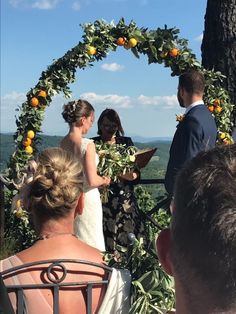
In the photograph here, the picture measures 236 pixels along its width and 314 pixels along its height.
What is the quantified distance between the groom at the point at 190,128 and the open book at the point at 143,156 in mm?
755

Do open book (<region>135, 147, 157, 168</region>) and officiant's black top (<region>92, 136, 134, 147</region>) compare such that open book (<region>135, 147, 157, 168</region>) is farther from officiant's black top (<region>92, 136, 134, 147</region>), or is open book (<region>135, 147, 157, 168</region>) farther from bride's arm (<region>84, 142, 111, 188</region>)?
bride's arm (<region>84, 142, 111, 188</region>)

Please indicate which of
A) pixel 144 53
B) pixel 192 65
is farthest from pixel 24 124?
pixel 192 65

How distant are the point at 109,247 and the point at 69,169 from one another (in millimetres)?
3295

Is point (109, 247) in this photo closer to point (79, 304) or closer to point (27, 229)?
point (27, 229)

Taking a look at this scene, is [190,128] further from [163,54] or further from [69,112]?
[163,54]

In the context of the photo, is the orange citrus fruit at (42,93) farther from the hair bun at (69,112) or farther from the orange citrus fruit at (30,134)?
the hair bun at (69,112)

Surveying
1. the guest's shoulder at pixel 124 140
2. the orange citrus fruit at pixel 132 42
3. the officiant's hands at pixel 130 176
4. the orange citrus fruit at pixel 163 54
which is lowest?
the officiant's hands at pixel 130 176

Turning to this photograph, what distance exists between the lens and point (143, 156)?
532 cm

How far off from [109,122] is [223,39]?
70.6 inches

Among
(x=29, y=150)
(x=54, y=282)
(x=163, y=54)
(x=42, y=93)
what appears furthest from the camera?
(x=163, y=54)

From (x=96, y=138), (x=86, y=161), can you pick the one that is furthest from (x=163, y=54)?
(x=86, y=161)

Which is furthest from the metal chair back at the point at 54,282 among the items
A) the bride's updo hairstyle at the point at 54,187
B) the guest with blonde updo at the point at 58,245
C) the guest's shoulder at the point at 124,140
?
the guest's shoulder at the point at 124,140

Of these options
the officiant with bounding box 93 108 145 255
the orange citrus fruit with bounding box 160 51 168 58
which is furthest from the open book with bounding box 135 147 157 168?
the orange citrus fruit with bounding box 160 51 168 58

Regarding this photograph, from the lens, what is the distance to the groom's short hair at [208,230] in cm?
86
